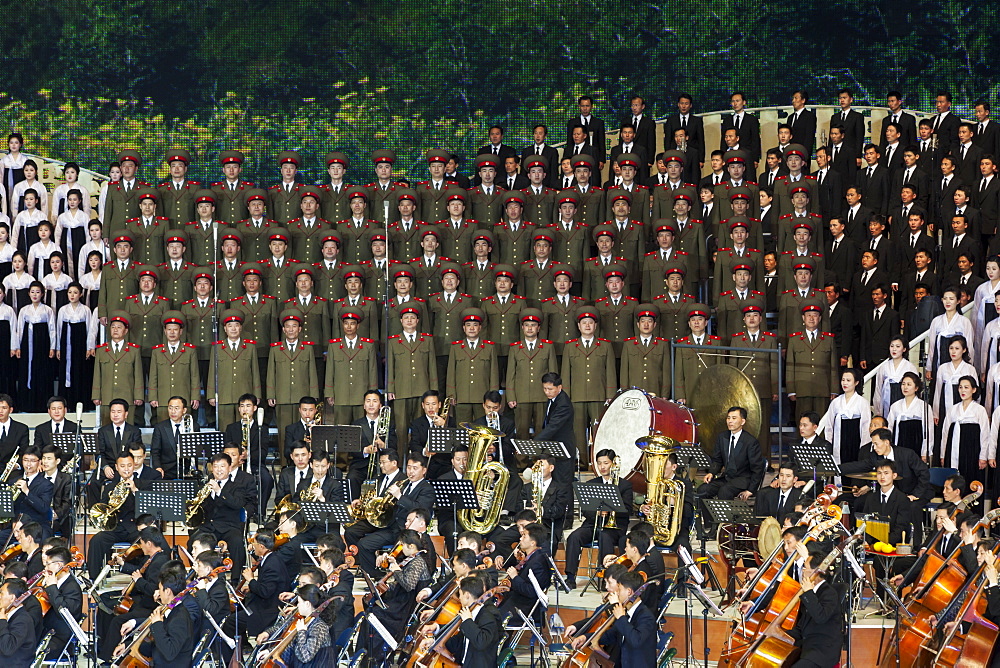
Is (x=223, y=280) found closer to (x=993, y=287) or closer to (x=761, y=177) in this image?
(x=761, y=177)

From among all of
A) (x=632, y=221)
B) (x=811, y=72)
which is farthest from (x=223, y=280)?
(x=811, y=72)

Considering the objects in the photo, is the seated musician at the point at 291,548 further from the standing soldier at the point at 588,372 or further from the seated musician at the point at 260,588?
the standing soldier at the point at 588,372

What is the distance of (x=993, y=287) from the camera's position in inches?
518

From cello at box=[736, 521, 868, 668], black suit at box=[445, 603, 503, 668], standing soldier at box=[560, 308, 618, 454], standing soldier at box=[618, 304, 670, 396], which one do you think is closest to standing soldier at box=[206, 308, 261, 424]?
standing soldier at box=[560, 308, 618, 454]

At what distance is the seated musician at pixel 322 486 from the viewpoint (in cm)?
1131

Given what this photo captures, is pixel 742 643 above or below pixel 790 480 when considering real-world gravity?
below

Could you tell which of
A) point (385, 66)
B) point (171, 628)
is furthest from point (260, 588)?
point (385, 66)

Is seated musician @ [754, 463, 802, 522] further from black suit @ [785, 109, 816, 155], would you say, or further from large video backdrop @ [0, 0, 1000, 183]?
large video backdrop @ [0, 0, 1000, 183]

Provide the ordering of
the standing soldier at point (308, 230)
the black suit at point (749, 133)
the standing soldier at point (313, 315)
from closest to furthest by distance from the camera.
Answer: the standing soldier at point (313, 315) → the standing soldier at point (308, 230) → the black suit at point (749, 133)

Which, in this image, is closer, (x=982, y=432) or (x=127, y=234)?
(x=982, y=432)

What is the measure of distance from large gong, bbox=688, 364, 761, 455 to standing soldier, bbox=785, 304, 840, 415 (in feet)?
2.30

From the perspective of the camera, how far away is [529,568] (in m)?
10.2

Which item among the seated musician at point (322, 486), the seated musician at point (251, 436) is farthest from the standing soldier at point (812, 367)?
the seated musician at point (251, 436)

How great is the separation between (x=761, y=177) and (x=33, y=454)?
24.6ft
